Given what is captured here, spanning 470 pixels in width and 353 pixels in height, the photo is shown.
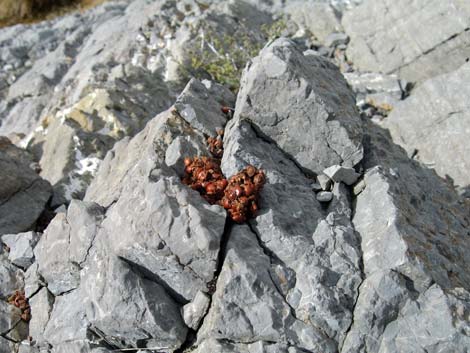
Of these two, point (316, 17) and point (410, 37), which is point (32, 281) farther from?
point (316, 17)

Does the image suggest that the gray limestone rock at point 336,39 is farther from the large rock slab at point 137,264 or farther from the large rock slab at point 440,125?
the large rock slab at point 137,264

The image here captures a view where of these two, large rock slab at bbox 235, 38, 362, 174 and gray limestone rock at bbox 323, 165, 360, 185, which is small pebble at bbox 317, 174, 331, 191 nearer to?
gray limestone rock at bbox 323, 165, 360, 185

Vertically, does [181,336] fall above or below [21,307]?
above

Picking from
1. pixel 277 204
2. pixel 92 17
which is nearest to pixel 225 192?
pixel 277 204

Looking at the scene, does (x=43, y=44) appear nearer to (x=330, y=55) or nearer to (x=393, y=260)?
(x=330, y=55)

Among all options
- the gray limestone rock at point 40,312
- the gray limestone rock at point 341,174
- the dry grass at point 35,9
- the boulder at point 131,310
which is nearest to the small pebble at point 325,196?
the gray limestone rock at point 341,174

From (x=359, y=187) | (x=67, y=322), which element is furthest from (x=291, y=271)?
(x=67, y=322)

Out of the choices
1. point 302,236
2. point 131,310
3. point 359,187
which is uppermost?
point 359,187
